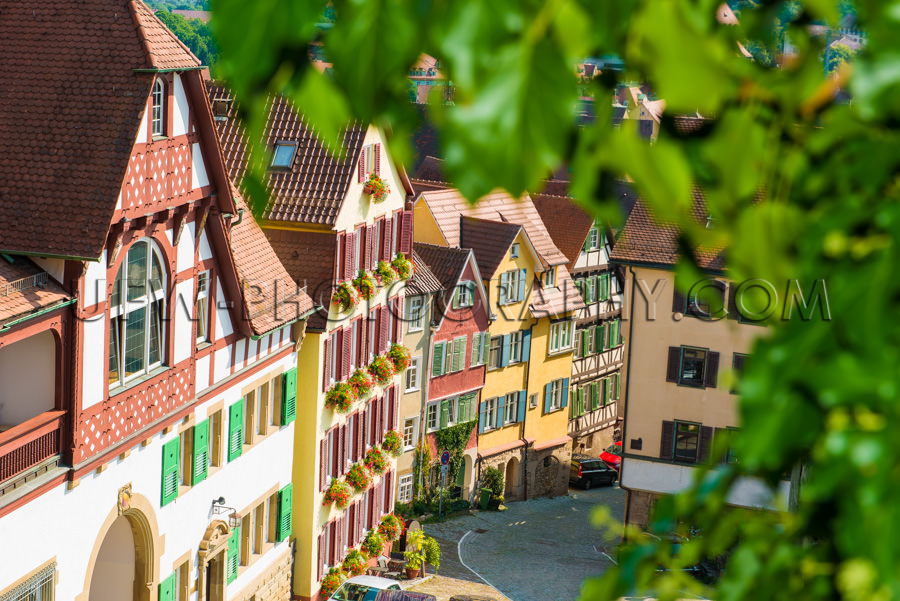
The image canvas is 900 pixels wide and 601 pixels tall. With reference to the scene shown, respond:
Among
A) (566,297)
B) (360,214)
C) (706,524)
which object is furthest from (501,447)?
(706,524)

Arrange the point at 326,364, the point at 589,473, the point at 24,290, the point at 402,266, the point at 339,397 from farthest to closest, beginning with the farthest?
the point at 589,473, the point at 402,266, the point at 339,397, the point at 326,364, the point at 24,290

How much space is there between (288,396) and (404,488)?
1919cm

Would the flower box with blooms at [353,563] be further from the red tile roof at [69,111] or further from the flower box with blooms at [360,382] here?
the red tile roof at [69,111]

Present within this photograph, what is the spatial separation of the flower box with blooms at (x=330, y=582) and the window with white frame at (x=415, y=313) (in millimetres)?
12718

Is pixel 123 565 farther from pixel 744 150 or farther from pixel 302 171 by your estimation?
pixel 744 150

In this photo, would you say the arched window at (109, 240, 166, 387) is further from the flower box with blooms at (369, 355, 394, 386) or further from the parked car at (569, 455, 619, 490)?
the parked car at (569, 455, 619, 490)

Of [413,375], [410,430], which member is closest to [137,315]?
[413,375]

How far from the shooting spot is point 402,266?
35344 millimetres

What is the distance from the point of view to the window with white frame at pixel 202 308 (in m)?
22.9

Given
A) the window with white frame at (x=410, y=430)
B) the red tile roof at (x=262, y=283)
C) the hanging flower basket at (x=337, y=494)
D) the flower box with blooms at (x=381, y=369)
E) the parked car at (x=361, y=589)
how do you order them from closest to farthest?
the red tile roof at (x=262, y=283) < the parked car at (x=361, y=589) < the hanging flower basket at (x=337, y=494) < the flower box with blooms at (x=381, y=369) < the window with white frame at (x=410, y=430)

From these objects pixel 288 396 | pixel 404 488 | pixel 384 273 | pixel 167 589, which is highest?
pixel 384 273

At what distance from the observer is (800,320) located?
1808 millimetres

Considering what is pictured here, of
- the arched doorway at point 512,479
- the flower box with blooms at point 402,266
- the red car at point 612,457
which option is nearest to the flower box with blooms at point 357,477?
the flower box with blooms at point 402,266

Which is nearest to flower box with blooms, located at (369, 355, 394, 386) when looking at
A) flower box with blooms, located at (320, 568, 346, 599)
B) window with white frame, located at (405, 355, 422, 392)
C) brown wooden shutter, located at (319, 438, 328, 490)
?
brown wooden shutter, located at (319, 438, 328, 490)
